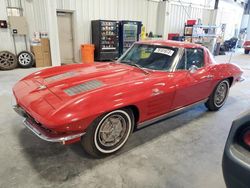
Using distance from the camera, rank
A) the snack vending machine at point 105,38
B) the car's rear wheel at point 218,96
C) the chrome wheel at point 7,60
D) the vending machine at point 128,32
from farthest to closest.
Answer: the vending machine at point 128,32 → the snack vending machine at point 105,38 → the chrome wheel at point 7,60 → the car's rear wheel at point 218,96

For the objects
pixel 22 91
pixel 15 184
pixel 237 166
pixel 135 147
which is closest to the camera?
pixel 237 166

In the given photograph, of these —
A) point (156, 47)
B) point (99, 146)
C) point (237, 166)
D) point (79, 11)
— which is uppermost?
point (79, 11)

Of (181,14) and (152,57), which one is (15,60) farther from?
(181,14)

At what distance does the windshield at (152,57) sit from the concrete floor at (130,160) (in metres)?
0.89

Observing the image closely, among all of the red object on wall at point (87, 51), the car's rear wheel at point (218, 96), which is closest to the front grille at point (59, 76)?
the car's rear wheel at point (218, 96)

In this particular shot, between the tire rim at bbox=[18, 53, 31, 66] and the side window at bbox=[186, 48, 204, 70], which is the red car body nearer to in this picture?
the side window at bbox=[186, 48, 204, 70]

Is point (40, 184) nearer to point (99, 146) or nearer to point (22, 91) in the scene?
point (99, 146)

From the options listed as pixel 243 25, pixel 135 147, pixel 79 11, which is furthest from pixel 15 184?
pixel 243 25

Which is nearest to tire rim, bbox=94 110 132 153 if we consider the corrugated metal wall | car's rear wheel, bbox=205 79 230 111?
car's rear wheel, bbox=205 79 230 111

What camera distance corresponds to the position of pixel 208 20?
532 inches

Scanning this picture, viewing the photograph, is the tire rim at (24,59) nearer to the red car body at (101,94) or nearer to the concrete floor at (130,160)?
the concrete floor at (130,160)

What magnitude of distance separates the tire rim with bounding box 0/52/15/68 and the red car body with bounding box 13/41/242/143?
15.5 feet

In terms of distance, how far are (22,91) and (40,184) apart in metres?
1.04

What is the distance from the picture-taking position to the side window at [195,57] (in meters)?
2.93
